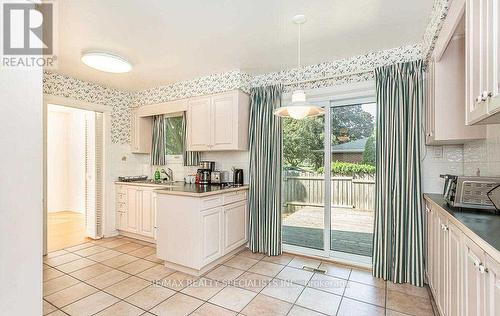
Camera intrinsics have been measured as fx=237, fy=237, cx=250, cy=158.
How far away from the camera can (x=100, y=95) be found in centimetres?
394

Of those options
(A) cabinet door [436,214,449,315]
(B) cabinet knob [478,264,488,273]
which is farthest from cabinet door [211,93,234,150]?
(B) cabinet knob [478,264,488,273]

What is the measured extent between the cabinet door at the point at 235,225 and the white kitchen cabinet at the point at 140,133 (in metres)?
2.22

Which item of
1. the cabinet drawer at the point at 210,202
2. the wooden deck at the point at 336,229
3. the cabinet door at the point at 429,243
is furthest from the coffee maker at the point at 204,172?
the cabinet door at the point at 429,243

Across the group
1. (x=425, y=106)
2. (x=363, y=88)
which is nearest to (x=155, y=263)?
(x=363, y=88)

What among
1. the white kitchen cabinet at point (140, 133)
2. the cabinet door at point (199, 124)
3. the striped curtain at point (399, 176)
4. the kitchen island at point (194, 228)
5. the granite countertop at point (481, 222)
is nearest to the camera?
the granite countertop at point (481, 222)

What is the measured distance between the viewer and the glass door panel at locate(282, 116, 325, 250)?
10.5 feet

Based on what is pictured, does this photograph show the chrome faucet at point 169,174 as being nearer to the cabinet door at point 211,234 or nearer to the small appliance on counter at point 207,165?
the small appliance on counter at point 207,165

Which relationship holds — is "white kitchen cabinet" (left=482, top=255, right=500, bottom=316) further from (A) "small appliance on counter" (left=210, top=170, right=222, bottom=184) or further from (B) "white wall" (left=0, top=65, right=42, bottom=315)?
(A) "small appliance on counter" (left=210, top=170, right=222, bottom=184)

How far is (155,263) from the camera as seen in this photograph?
2975mm

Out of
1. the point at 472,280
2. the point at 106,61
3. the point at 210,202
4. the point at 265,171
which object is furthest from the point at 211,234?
the point at 106,61

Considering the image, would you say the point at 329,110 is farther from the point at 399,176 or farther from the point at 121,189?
the point at 121,189

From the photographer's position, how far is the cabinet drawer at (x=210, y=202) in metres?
2.63

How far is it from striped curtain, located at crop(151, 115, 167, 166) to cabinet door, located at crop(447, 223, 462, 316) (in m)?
3.98

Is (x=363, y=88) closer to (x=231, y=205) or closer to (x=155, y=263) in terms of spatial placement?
(x=231, y=205)
